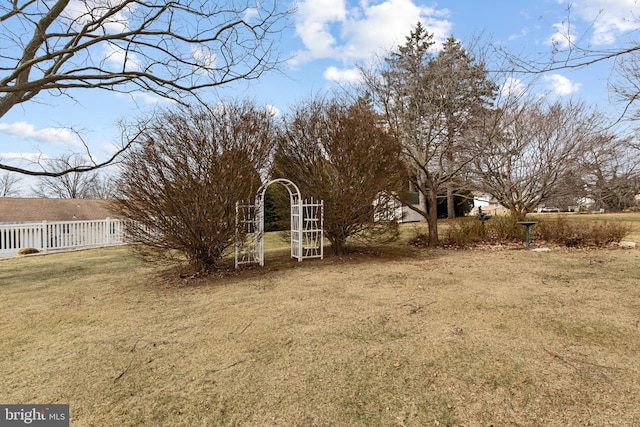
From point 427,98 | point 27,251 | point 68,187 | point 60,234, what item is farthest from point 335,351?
point 68,187

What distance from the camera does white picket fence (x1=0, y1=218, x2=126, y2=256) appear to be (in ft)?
31.5

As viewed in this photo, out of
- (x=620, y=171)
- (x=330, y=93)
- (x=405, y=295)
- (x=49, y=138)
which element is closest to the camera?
(x=405, y=295)

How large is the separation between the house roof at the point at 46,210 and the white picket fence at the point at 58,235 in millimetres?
10062

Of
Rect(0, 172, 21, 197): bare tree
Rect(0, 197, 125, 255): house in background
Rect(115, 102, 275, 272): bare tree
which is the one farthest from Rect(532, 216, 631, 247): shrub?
Rect(0, 172, 21, 197): bare tree

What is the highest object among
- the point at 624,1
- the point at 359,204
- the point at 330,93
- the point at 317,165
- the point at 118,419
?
the point at 330,93

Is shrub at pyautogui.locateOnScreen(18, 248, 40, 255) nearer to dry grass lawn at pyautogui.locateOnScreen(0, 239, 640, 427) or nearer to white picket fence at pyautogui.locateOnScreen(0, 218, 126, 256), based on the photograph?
white picket fence at pyautogui.locateOnScreen(0, 218, 126, 256)

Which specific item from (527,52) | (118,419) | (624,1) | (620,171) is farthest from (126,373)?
(620,171)

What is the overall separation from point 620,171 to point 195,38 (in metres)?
19.1

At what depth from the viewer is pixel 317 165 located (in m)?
7.34

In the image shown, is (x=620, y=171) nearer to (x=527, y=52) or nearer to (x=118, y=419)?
(x=527, y=52)

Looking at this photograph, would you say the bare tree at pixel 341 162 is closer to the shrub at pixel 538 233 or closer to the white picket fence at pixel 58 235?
the shrub at pixel 538 233

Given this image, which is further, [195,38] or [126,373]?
[195,38]

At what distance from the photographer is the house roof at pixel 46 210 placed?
799 inches

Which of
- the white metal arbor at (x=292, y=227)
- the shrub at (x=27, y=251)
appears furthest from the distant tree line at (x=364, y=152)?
the shrub at (x=27, y=251)
